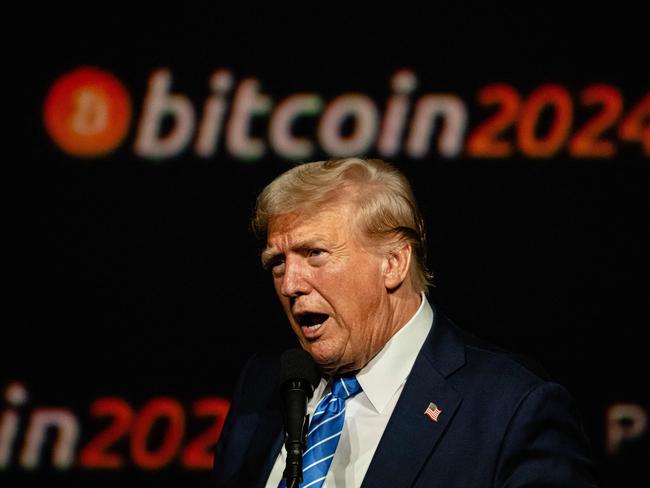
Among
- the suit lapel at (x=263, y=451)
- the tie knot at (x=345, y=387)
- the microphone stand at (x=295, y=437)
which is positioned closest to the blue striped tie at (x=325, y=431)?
the tie knot at (x=345, y=387)

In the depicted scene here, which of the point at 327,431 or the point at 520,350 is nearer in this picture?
the point at 327,431

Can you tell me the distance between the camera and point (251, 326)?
3773 mm

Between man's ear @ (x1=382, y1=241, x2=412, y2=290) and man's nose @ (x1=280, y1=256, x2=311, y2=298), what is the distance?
0.21 meters

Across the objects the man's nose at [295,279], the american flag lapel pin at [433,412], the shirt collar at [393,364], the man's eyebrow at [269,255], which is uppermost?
the man's eyebrow at [269,255]

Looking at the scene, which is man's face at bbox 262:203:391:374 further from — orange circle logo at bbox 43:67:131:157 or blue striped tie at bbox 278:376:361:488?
orange circle logo at bbox 43:67:131:157

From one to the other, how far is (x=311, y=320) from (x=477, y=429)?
482 millimetres

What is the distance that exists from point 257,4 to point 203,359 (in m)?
1.44

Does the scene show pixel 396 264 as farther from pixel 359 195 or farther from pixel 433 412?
pixel 433 412

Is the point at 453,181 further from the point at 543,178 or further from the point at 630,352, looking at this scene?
the point at 630,352

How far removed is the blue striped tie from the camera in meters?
2.19

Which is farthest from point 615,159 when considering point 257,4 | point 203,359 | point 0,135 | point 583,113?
point 0,135

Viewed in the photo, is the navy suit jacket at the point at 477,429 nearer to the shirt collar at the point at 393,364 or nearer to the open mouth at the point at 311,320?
the shirt collar at the point at 393,364

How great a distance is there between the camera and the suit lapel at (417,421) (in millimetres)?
2061

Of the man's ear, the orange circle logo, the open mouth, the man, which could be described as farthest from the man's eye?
the orange circle logo
